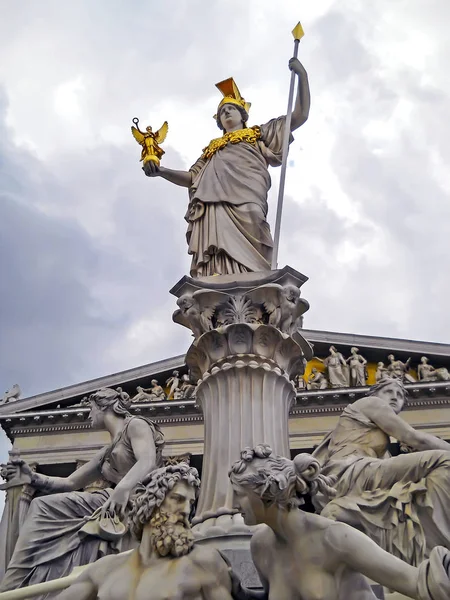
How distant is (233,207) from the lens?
9.32 m

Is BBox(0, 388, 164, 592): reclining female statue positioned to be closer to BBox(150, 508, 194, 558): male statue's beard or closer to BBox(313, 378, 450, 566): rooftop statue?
BBox(313, 378, 450, 566): rooftop statue

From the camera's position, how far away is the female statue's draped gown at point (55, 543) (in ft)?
21.9

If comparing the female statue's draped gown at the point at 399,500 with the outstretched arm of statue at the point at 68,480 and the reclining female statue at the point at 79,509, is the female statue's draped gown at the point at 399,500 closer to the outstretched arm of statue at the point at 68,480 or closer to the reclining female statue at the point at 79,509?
the reclining female statue at the point at 79,509

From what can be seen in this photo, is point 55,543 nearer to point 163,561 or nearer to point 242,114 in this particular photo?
point 163,561

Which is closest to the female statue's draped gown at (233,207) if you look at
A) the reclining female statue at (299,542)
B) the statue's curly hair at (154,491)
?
the statue's curly hair at (154,491)

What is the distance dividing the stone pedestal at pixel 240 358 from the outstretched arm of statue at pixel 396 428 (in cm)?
88

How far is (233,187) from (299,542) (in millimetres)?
5711

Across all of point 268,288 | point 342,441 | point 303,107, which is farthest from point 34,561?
point 303,107

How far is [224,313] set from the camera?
8.09m

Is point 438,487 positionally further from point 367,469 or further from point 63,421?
point 63,421

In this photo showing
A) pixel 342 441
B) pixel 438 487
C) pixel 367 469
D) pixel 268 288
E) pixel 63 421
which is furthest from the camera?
pixel 63 421

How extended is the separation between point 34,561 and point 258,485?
3.13 m

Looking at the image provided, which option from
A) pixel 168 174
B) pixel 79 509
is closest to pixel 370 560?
pixel 79 509

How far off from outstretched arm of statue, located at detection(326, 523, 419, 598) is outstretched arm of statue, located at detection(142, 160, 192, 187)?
251 inches
